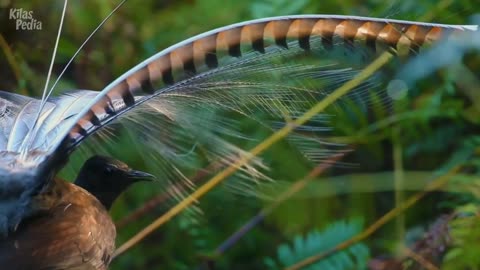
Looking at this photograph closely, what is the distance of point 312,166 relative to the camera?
2.45m

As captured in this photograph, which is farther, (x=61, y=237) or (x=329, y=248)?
(x=329, y=248)

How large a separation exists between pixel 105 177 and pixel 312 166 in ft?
2.76

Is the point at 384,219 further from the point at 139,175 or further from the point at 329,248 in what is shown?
the point at 139,175

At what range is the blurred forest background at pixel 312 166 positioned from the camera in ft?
7.85

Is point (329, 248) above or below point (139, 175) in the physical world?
Result: below

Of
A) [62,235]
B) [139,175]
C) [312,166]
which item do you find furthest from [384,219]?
[62,235]

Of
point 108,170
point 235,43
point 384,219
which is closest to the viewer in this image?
point 235,43

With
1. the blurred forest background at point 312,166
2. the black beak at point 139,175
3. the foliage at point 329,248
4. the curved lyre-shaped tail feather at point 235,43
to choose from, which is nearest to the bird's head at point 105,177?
the black beak at point 139,175

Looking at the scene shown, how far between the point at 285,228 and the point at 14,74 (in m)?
0.69

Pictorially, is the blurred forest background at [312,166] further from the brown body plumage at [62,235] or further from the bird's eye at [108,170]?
the brown body plumage at [62,235]

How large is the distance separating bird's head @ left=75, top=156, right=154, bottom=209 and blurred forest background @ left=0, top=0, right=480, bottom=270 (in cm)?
56

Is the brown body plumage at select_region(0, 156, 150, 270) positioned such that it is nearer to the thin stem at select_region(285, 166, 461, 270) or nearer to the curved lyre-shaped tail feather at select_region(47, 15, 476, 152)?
the curved lyre-shaped tail feather at select_region(47, 15, 476, 152)

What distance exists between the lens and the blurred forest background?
7.85 feet

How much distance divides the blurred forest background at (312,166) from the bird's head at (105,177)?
56 centimetres
